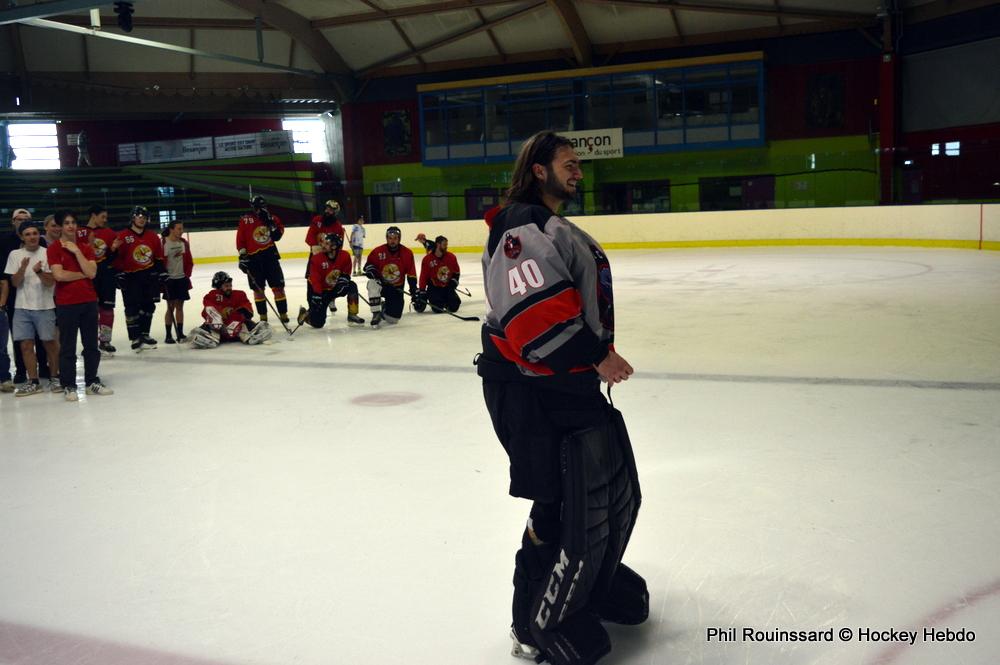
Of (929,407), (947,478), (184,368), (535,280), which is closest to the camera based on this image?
(535,280)

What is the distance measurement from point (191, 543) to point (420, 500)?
0.86m

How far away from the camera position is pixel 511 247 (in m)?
2.05

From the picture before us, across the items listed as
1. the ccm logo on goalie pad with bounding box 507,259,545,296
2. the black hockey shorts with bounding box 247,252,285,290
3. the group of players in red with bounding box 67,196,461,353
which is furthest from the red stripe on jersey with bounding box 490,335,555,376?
the black hockey shorts with bounding box 247,252,285,290

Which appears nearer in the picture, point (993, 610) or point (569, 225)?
point (569, 225)

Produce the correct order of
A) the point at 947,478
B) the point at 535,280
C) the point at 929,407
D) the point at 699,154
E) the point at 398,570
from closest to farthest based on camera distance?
the point at 535,280 < the point at 398,570 < the point at 947,478 < the point at 929,407 < the point at 699,154

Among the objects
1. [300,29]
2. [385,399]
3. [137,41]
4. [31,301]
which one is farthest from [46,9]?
[300,29]

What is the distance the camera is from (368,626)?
97.5 inches

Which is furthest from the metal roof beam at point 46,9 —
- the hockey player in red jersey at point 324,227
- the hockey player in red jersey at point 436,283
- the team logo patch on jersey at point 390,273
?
the hockey player in red jersey at point 436,283

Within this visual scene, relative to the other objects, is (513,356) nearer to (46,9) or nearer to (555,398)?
(555,398)

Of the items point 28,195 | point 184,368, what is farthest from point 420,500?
point 28,195

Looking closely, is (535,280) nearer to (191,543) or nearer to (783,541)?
(783,541)

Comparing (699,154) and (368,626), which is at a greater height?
(699,154)

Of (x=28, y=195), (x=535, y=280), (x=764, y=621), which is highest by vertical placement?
(x=28, y=195)

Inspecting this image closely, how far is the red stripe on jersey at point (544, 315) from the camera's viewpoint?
79.0 inches
